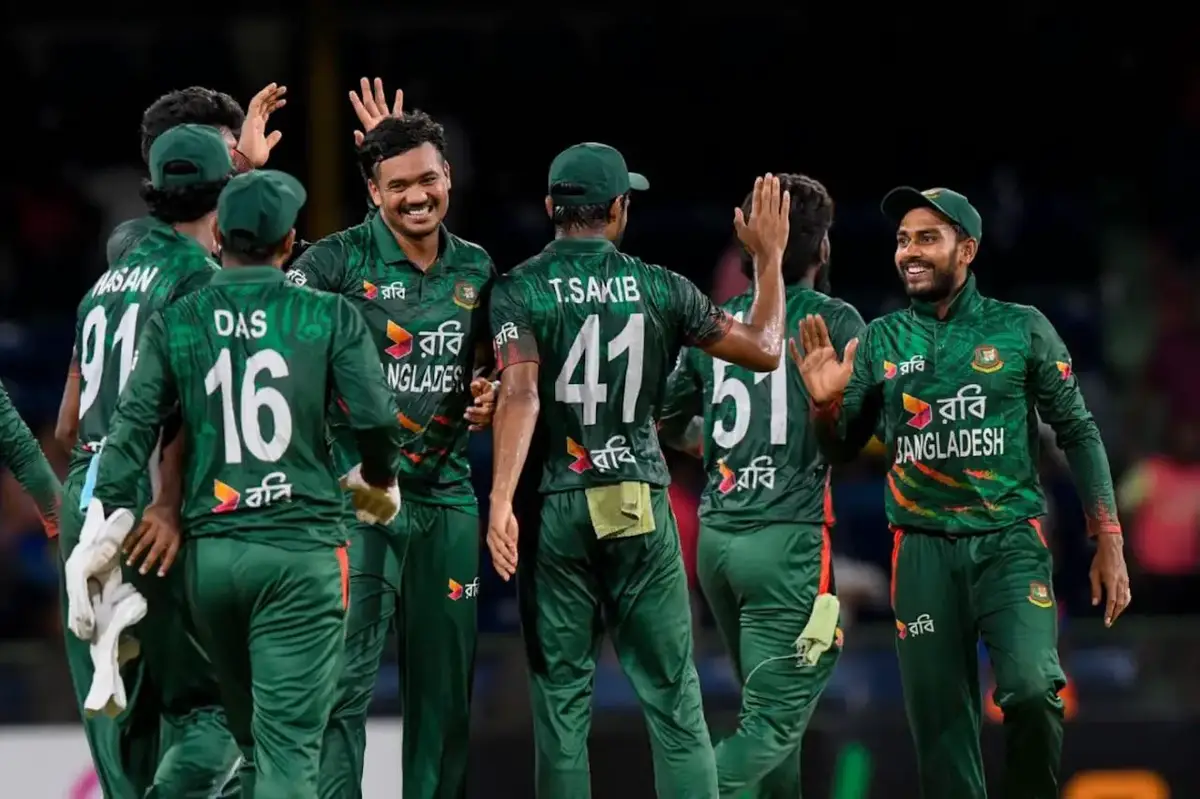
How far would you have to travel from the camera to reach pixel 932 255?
684 cm

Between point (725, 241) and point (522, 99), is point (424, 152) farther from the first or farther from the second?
point (522, 99)

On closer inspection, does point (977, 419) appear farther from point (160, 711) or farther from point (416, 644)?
point (160, 711)

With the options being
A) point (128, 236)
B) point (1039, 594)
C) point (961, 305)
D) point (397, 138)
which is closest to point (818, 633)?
point (1039, 594)

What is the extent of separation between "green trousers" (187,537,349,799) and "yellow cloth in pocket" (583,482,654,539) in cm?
105

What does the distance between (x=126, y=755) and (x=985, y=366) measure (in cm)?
304

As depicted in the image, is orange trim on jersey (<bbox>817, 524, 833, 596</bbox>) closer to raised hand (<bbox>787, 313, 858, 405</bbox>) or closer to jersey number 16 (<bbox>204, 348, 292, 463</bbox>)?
raised hand (<bbox>787, 313, 858, 405</bbox>)

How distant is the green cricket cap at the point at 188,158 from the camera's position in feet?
19.4

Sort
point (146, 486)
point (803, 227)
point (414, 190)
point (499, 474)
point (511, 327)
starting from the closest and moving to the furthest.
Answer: point (146, 486) → point (499, 474) → point (511, 327) → point (414, 190) → point (803, 227)

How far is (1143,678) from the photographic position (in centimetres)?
865

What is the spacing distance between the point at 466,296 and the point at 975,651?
6.80 ft

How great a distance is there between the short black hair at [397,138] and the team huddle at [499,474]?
0.04ft

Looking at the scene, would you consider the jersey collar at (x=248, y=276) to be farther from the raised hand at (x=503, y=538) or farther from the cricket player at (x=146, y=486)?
the raised hand at (x=503, y=538)

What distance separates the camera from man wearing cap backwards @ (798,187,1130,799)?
6.59m

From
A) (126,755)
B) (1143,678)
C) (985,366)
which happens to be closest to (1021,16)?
(1143,678)
